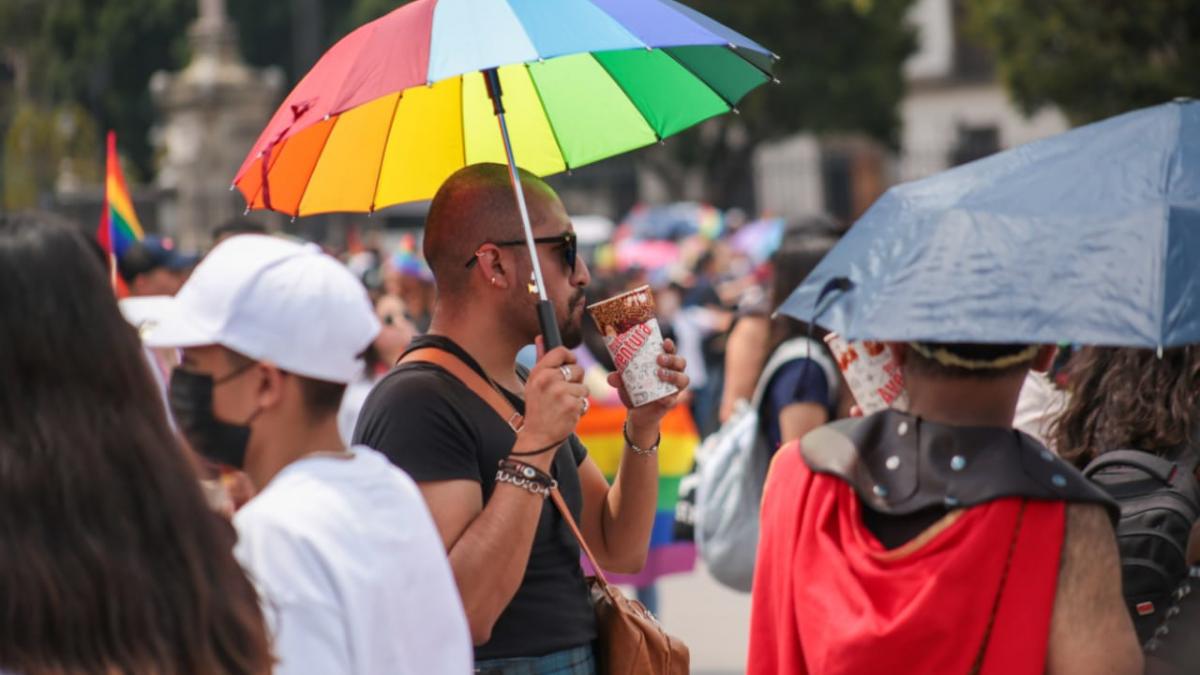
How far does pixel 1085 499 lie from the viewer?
8.66 ft

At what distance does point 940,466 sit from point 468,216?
1206 mm

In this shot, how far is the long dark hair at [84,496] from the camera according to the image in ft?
6.81

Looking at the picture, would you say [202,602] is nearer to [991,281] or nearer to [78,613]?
[78,613]

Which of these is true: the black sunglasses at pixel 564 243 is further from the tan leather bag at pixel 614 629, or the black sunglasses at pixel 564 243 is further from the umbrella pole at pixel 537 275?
the tan leather bag at pixel 614 629

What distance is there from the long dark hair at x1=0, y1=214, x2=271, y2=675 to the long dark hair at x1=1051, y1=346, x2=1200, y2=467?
2.00 m

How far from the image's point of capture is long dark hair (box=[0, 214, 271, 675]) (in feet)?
6.81

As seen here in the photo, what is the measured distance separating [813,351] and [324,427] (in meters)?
3.06

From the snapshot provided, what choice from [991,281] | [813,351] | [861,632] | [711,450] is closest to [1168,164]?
[991,281]

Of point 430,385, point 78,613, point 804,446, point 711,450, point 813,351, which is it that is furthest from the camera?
point 711,450

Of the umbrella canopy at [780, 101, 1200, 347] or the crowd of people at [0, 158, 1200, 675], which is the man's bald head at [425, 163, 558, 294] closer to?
the crowd of people at [0, 158, 1200, 675]

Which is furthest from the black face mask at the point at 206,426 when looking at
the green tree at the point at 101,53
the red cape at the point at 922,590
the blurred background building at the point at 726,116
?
the green tree at the point at 101,53

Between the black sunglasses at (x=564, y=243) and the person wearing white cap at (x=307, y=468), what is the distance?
2.47 ft

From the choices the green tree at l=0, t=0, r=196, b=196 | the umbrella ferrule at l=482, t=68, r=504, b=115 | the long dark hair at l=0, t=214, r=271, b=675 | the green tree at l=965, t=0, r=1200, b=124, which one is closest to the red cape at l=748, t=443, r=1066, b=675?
the long dark hair at l=0, t=214, r=271, b=675

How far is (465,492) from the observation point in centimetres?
320
